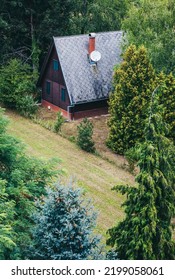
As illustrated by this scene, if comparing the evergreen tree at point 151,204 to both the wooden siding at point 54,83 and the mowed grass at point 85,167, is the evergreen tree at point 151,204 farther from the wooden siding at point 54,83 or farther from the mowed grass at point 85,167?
the wooden siding at point 54,83

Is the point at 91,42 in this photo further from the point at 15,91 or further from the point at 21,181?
the point at 21,181

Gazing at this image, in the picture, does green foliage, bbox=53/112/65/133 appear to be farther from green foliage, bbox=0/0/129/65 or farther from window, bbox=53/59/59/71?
green foliage, bbox=0/0/129/65

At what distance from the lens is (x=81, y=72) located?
44.2m

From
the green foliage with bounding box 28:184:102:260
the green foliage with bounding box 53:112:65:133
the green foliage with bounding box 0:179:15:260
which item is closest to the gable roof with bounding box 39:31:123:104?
the green foliage with bounding box 53:112:65:133

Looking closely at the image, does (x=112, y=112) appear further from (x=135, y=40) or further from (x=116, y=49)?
(x=116, y=49)

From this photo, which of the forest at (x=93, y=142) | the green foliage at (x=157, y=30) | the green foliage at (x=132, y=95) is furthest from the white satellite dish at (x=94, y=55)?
the green foliage at (x=132, y=95)

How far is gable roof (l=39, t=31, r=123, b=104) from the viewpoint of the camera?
43.5 meters

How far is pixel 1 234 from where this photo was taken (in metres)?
17.0

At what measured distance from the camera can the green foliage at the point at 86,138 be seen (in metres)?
37.6

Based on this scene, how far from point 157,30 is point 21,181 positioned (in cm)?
2359

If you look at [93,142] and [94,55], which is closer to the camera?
[93,142]

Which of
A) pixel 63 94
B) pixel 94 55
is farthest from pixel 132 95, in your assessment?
pixel 63 94

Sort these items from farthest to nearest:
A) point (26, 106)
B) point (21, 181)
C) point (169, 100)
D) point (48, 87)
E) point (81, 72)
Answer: point (48, 87) → point (81, 72) → point (26, 106) → point (169, 100) → point (21, 181)

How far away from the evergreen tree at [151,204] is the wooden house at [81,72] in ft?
77.4
